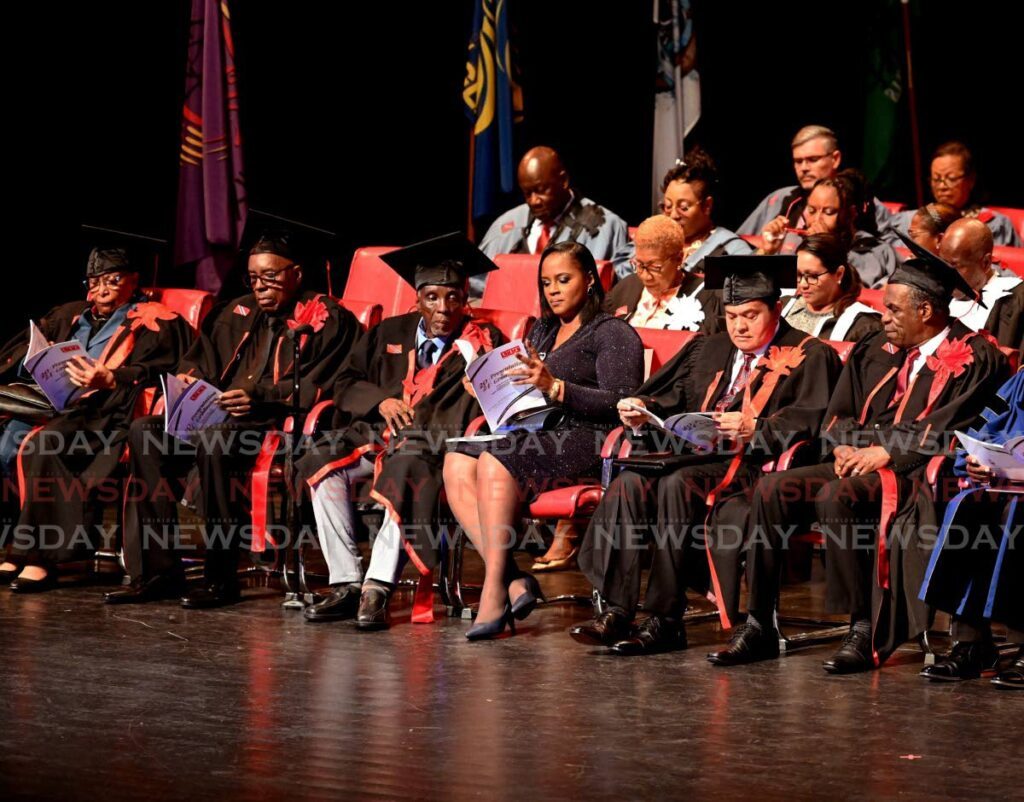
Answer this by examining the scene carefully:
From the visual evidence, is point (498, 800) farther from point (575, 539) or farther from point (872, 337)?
→ point (575, 539)

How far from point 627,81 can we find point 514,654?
5017 millimetres

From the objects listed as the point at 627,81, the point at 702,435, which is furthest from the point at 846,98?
the point at 702,435

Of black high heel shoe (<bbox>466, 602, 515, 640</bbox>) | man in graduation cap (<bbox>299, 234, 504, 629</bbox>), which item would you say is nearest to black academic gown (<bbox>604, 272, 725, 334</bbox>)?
man in graduation cap (<bbox>299, 234, 504, 629</bbox>)

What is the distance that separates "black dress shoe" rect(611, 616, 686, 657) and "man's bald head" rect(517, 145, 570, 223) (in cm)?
278

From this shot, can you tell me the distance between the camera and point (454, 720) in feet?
13.9

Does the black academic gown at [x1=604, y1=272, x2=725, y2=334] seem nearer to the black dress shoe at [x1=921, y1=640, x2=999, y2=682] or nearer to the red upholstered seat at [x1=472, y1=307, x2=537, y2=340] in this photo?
the red upholstered seat at [x1=472, y1=307, x2=537, y2=340]

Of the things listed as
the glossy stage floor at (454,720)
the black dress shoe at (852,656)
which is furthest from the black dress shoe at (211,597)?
the black dress shoe at (852,656)

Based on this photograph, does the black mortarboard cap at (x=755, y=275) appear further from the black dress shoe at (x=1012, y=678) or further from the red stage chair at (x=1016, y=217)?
the red stage chair at (x=1016, y=217)

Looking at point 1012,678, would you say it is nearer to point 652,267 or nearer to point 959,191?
point 652,267

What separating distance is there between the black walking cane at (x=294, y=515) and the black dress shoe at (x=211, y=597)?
7.8 inches

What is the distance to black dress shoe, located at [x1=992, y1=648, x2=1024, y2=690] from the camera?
466 centimetres

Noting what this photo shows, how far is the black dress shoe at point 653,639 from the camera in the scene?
514 centimetres

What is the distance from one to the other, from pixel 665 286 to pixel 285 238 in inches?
60.4

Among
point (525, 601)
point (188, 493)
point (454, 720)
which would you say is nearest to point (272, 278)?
point (188, 493)
